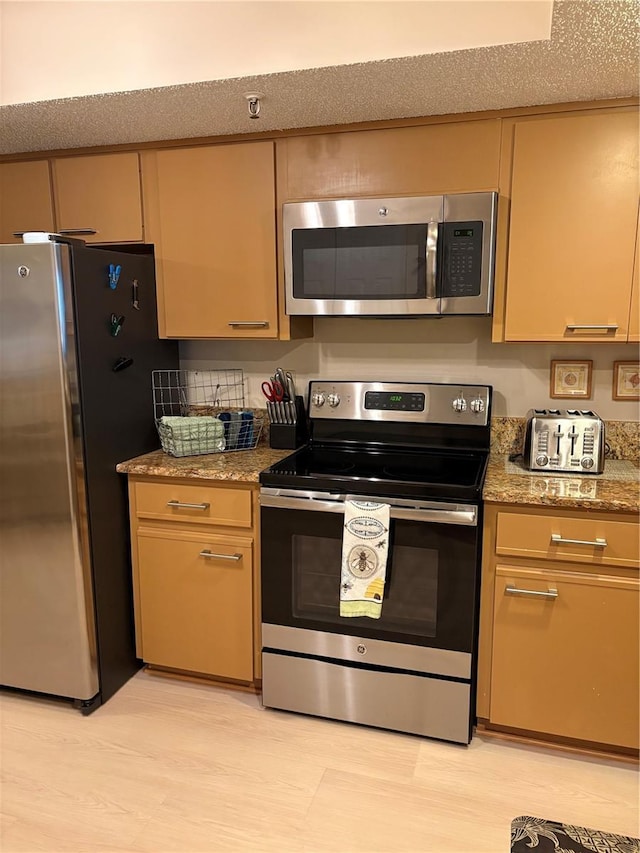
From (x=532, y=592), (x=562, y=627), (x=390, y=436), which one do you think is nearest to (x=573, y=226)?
(x=390, y=436)

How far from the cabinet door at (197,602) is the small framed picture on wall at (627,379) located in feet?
4.90

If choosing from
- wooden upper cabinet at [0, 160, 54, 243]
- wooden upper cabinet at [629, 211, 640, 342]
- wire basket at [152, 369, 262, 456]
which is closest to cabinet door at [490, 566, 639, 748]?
wooden upper cabinet at [629, 211, 640, 342]

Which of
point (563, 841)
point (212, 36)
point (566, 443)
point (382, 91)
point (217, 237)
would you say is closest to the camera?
point (563, 841)

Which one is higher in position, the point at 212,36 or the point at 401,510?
the point at 212,36

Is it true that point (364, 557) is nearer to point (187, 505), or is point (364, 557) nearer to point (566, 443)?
point (187, 505)

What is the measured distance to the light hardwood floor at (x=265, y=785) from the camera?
1772 mm

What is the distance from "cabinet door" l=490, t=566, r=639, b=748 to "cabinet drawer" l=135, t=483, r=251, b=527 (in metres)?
0.91

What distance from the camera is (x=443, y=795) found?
1.91 m

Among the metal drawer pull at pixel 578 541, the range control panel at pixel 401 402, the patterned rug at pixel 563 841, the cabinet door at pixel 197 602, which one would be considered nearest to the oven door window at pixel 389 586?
the cabinet door at pixel 197 602

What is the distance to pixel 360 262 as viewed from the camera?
223 cm

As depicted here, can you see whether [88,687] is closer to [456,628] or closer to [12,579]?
[12,579]

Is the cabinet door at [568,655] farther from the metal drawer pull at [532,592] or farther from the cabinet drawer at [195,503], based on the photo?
the cabinet drawer at [195,503]

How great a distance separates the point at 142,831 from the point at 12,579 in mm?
996

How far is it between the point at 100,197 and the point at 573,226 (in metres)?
1.79
